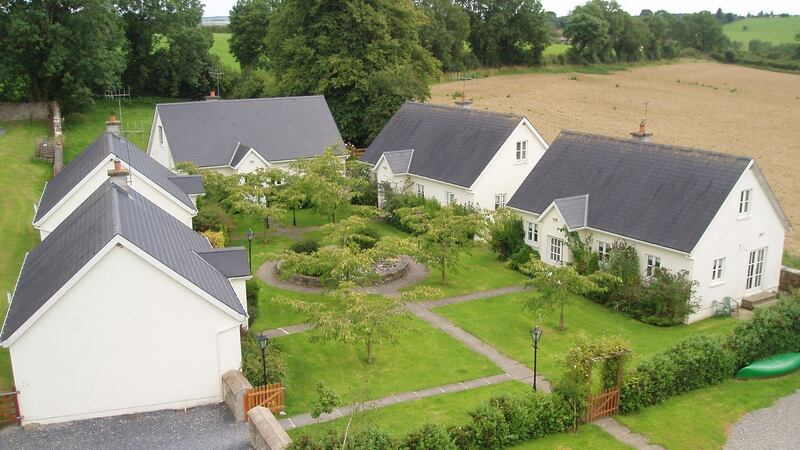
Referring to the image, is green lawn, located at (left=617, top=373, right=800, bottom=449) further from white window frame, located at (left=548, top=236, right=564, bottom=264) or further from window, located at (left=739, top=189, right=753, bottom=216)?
white window frame, located at (left=548, top=236, right=564, bottom=264)

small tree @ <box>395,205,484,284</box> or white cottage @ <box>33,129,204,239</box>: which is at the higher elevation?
white cottage @ <box>33,129,204,239</box>

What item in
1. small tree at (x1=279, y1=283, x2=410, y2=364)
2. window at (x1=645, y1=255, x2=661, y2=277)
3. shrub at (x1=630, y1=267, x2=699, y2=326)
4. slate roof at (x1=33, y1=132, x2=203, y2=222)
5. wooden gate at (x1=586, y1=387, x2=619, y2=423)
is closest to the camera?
wooden gate at (x1=586, y1=387, x2=619, y2=423)

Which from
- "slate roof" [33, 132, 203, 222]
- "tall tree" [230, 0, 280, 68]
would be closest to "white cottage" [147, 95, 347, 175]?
"slate roof" [33, 132, 203, 222]

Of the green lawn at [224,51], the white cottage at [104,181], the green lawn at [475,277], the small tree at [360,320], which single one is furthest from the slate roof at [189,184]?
the green lawn at [224,51]

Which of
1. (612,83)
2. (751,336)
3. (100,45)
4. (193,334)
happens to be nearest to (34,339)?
(193,334)

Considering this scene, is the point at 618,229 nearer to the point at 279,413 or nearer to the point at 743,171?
the point at 743,171

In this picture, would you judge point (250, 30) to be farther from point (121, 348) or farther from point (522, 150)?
point (121, 348)
